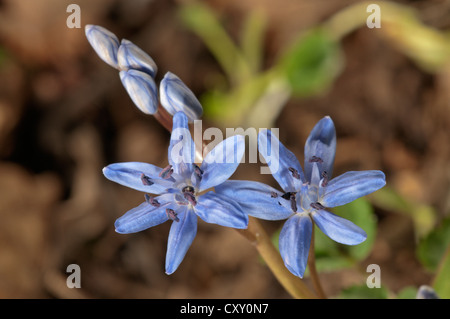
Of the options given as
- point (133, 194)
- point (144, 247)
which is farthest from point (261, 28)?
point (144, 247)

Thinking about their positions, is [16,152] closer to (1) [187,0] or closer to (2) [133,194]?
(2) [133,194]

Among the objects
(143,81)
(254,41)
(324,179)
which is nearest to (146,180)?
(143,81)

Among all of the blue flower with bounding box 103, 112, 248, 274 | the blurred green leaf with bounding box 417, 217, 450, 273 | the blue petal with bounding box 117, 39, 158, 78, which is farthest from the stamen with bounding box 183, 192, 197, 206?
the blurred green leaf with bounding box 417, 217, 450, 273

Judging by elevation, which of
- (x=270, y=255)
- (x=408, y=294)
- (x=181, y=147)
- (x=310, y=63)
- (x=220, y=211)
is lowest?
(x=408, y=294)

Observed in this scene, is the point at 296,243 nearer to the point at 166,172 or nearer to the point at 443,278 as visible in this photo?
the point at 166,172

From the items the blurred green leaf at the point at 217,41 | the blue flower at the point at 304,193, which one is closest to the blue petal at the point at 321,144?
the blue flower at the point at 304,193

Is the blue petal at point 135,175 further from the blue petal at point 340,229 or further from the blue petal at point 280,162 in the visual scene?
the blue petal at point 340,229
